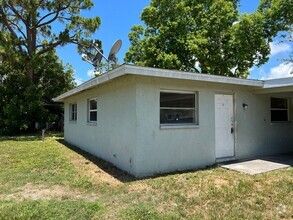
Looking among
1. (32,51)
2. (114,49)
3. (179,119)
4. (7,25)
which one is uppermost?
(7,25)

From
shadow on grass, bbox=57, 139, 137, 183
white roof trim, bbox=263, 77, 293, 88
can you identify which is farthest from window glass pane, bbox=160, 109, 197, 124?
white roof trim, bbox=263, 77, 293, 88

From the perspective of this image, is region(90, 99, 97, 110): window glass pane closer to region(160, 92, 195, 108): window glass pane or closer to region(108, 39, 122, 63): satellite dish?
region(108, 39, 122, 63): satellite dish

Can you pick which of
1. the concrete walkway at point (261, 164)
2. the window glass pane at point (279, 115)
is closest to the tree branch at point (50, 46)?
the window glass pane at point (279, 115)

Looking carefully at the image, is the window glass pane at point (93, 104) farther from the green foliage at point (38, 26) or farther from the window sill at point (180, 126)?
the green foliage at point (38, 26)

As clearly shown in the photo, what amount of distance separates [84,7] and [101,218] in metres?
20.2

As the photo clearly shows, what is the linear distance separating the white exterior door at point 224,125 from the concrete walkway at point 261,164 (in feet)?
1.76

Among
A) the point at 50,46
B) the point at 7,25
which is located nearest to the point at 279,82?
the point at 50,46

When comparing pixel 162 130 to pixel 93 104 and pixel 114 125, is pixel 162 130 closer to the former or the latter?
pixel 114 125

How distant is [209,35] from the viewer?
20.0 meters

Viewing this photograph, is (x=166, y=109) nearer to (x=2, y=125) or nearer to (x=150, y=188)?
(x=150, y=188)

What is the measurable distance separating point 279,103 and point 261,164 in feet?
12.0

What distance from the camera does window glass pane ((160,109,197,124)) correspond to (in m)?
6.96

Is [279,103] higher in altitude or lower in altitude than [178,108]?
higher

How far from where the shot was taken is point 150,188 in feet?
17.8
